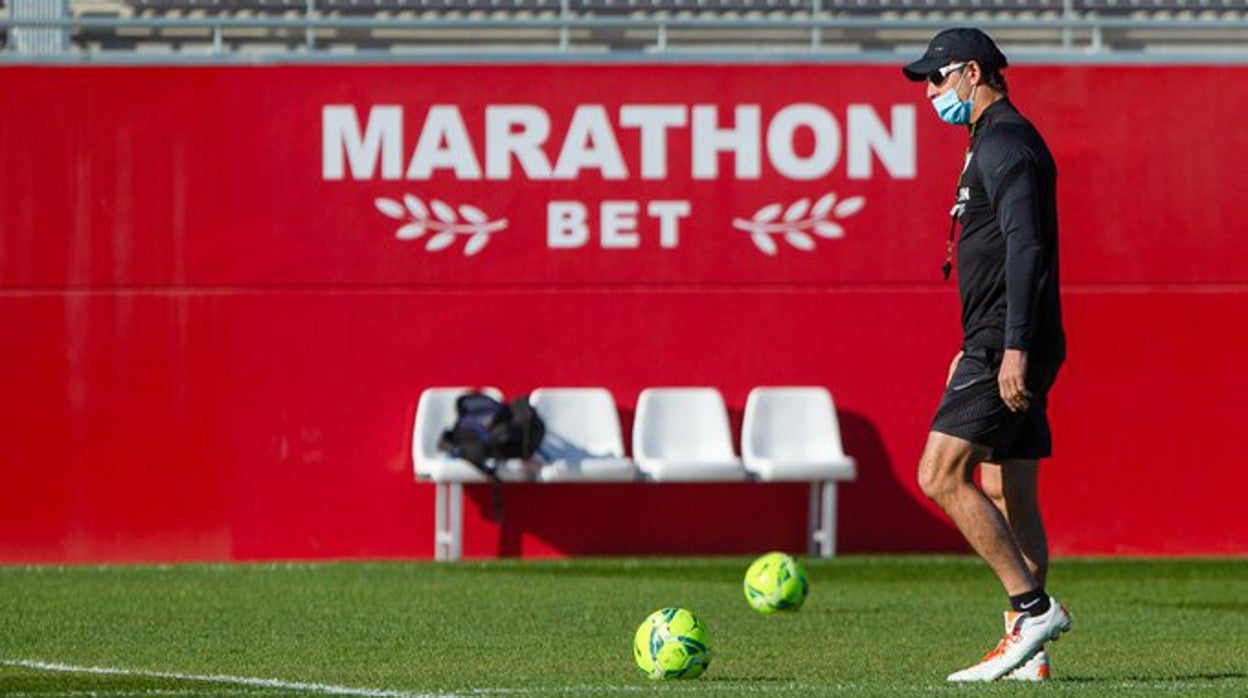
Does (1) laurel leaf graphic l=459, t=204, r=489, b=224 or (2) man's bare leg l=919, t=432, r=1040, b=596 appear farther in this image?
(1) laurel leaf graphic l=459, t=204, r=489, b=224

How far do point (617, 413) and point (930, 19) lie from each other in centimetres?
302

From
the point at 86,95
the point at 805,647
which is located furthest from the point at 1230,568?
the point at 86,95

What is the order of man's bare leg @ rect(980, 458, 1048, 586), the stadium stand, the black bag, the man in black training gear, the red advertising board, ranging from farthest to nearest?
1. the stadium stand
2. the red advertising board
3. the black bag
4. man's bare leg @ rect(980, 458, 1048, 586)
5. the man in black training gear

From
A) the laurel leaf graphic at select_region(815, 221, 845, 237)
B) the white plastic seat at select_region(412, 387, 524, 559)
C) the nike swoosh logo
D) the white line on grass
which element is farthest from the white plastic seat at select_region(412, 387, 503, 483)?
the nike swoosh logo

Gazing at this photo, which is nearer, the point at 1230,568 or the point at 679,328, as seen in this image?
the point at 1230,568

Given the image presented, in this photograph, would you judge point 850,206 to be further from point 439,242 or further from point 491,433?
point 491,433

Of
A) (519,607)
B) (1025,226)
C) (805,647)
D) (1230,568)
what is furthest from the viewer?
(1230,568)

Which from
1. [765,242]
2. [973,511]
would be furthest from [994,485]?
[765,242]

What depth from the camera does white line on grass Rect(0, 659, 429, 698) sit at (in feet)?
21.8

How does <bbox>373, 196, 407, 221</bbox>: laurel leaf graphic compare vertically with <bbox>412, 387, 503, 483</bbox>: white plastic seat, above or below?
above

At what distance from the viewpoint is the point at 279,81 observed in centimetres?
1315

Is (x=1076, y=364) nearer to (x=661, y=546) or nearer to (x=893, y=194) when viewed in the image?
(x=893, y=194)

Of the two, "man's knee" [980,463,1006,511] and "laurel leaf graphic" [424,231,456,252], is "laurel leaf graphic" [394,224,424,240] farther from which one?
"man's knee" [980,463,1006,511]

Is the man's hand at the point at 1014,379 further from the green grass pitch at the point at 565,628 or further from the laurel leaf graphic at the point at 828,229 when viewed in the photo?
the laurel leaf graphic at the point at 828,229
